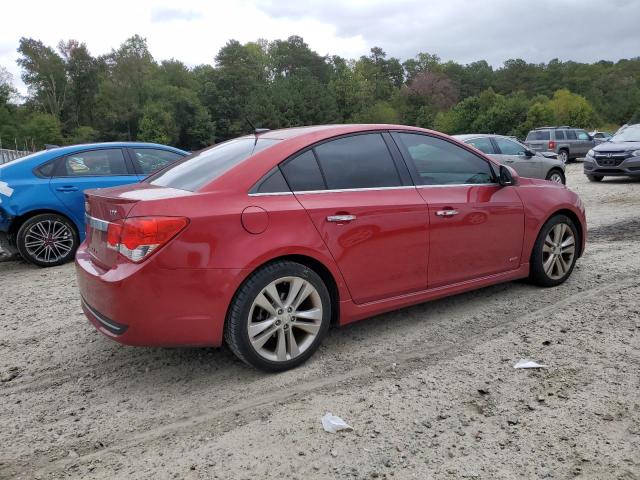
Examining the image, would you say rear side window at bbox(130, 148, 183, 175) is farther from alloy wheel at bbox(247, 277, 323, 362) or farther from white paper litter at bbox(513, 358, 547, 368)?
white paper litter at bbox(513, 358, 547, 368)

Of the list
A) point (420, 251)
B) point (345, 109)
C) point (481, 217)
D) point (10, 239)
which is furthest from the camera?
point (345, 109)

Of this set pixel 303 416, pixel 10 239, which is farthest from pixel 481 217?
pixel 10 239

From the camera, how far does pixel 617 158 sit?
46.0ft

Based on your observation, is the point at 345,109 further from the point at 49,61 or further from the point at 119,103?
the point at 49,61

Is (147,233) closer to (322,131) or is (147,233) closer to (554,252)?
(322,131)

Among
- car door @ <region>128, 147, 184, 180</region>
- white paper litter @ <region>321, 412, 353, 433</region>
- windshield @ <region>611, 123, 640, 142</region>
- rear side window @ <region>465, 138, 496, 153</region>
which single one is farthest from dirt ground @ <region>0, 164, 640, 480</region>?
windshield @ <region>611, 123, 640, 142</region>

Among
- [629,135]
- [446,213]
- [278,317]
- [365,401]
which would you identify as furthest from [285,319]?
[629,135]

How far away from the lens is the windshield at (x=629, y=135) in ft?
47.8

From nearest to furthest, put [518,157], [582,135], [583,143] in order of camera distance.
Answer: [518,157] < [583,143] < [582,135]

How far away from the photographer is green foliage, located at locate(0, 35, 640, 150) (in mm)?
81562

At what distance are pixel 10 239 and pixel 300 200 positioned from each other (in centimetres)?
493

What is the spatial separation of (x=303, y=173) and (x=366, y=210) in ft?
1.66

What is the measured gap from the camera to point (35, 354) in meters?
4.09

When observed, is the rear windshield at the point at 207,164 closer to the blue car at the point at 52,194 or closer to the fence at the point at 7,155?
the blue car at the point at 52,194
